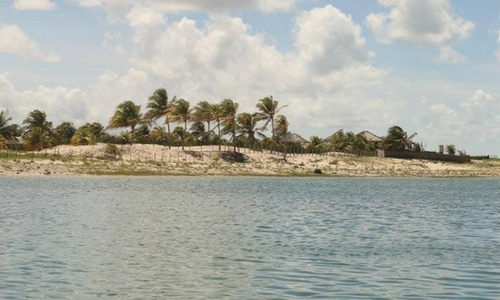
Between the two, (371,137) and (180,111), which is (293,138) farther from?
(180,111)

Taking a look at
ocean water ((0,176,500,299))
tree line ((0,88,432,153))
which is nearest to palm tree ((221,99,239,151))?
tree line ((0,88,432,153))

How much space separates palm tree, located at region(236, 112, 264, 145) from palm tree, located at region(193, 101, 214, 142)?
6734 millimetres

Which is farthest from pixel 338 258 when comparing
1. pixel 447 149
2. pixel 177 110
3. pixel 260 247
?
pixel 447 149

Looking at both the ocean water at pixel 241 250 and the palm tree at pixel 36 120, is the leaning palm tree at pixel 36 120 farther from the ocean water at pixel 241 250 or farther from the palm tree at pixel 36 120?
the ocean water at pixel 241 250

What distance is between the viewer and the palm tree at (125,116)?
118 meters

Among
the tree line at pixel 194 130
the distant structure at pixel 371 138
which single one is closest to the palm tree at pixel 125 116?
the tree line at pixel 194 130

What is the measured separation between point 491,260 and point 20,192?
42650 millimetres

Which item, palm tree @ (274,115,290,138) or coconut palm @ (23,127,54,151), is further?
palm tree @ (274,115,290,138)

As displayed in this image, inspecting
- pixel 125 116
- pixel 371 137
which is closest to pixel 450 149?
pixel 371 137

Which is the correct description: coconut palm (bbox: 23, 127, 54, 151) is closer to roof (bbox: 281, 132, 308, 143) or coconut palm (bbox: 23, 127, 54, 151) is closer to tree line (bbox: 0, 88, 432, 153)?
tree line (bbox: 0, 88, 432, 153)

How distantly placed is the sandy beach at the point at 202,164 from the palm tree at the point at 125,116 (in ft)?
19.9

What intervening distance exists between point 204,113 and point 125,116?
14.2m

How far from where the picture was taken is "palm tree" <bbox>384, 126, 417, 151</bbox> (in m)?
146

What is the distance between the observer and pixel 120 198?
54.3 metres
